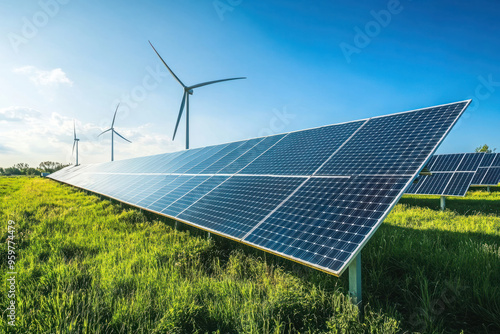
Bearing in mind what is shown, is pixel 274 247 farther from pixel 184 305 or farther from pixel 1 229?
pixel 1 229

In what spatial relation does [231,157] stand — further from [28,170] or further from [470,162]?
[28,170]

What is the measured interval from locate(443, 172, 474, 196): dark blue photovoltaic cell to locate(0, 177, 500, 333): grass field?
6.50m

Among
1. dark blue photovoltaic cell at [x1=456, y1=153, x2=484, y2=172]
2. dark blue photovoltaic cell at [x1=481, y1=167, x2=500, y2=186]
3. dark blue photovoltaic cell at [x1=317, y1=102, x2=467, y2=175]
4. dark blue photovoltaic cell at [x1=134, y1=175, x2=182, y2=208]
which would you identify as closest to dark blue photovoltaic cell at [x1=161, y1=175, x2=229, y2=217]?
dark blue photovoltaic cell at [x1=134, y1=175, x2=182, y2=208]

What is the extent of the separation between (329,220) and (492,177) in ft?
75.9

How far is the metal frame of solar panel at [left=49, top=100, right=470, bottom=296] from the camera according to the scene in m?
3.80

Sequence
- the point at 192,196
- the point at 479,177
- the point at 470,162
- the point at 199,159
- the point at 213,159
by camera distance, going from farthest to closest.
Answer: the point at 479,177, the point at 470,162, the point at 199,159, the point at 213,159, the point at 192,196

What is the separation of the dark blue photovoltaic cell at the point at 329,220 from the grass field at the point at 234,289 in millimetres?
709

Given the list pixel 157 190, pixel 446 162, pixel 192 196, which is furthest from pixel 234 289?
pixel 446 162

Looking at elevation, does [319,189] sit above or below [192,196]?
above

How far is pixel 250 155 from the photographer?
9930 millimetres

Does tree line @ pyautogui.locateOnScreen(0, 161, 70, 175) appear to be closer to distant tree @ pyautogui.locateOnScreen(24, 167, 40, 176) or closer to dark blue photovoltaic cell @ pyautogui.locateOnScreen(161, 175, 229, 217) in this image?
distant tree @ pyautogui.locateOnScreen(24, 167, 40, 176)

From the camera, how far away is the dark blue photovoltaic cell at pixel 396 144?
4.88 metres

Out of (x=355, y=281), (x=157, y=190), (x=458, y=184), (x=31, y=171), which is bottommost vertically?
(x=355, y=281)

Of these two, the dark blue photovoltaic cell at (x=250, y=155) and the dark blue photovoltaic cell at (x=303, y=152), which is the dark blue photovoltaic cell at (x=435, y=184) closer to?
the dark blue photovoltaic cell at (x=303, y=152)
